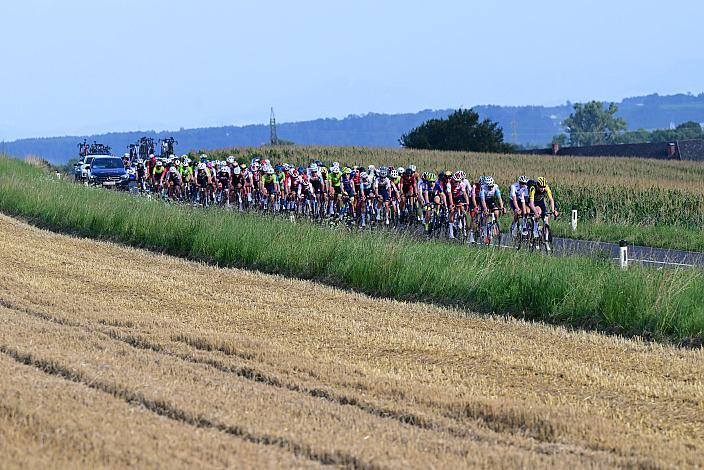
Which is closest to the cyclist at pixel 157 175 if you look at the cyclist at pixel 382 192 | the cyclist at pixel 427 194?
the cyclist at pixel 382 192

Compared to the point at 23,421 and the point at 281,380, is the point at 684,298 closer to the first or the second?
the point at 281,380

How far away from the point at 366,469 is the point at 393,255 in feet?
38.3

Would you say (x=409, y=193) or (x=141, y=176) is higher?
(x=409, y=193)

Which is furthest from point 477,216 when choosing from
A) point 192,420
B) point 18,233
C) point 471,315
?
point 192,420

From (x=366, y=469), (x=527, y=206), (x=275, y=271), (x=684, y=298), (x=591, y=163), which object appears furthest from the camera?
(x=591, y=163)

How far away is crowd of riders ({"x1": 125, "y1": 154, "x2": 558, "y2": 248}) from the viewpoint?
28.6 metres

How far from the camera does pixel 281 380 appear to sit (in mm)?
11453

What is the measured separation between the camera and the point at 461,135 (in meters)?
107

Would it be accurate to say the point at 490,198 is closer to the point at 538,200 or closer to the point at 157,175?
the point at 538,200

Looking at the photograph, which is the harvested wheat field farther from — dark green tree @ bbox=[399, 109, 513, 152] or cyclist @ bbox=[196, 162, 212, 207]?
dark green tree @ bbox=[399, 109, 513, 152]

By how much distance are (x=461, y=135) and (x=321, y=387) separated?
96853 mm

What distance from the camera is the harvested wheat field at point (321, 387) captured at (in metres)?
8.79

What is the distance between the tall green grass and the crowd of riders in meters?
4.92

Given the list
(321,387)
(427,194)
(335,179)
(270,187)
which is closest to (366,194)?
(335,179)
